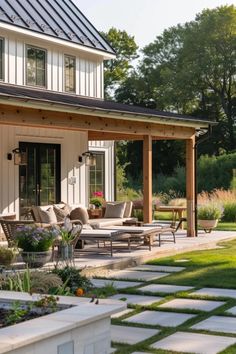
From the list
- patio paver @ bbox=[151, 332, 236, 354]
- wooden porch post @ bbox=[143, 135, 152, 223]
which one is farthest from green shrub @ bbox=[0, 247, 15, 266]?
wooden porch post @ bbox=[143, 135, 152, 223]

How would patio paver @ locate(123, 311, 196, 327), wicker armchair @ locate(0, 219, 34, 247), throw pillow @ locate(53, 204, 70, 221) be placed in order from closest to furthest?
patio paver @ locate(123, 311, 196, 327) < wicker armchair @ locate(0, 219, 34, 247) < throw pillow @ locate(53, 204, 70, 221)

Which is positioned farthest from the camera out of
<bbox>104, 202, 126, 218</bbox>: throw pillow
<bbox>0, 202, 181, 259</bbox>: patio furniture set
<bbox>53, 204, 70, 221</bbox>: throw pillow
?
<bbox>104, 202, 126, 218</bbox>: throw pillow

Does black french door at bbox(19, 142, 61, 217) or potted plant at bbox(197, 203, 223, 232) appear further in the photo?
potted plant at bbox(197, 203, 223, 232)

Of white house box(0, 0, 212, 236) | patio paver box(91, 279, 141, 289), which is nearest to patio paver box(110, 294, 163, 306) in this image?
patio paver box(91, 279, 141, 289)

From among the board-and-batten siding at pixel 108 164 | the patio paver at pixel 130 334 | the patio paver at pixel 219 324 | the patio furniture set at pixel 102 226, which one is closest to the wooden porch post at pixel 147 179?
the patio furniture set at pixel 102 226

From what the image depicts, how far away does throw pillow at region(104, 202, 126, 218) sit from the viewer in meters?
15.9

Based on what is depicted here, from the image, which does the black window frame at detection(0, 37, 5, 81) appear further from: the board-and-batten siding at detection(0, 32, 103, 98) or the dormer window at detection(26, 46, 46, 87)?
the dormer window at detection(26, 46, 46, 87)

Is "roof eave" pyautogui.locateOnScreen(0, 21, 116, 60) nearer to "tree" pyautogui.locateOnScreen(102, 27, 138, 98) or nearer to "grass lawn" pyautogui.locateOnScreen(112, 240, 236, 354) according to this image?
"grass lawn" pyautogui.locateOnScreen(112, 240, 236, 354)

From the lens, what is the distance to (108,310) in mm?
5312

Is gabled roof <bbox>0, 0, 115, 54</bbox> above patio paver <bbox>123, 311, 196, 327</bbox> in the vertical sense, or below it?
above

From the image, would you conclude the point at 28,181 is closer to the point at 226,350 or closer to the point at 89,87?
the point at 89,87

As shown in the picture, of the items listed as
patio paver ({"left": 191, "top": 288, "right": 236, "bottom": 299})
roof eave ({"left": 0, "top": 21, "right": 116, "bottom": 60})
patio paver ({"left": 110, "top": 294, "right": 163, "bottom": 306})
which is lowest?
patio paver ({"left": 110, "top": 294, "right": 163, "bottom": 306})

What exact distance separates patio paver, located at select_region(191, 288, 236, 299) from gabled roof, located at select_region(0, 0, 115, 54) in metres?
8.37

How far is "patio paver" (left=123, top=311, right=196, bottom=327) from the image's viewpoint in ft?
22.8
